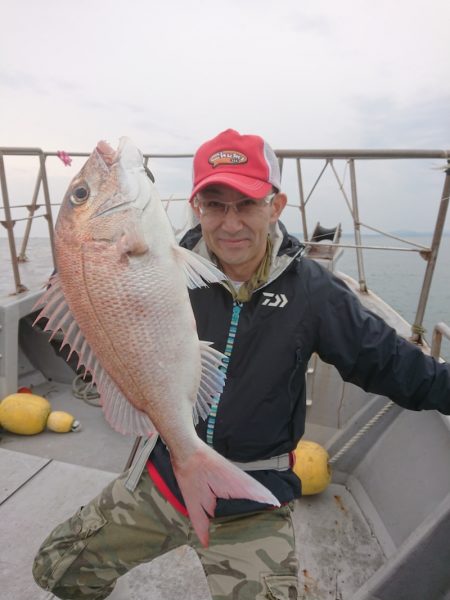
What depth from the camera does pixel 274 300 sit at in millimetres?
1912

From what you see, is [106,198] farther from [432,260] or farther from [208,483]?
[432,260]

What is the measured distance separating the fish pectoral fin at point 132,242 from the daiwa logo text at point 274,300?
0.62 metres

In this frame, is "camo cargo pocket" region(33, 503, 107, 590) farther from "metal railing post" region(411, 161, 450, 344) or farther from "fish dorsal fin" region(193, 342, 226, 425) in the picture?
"metal railing post" region(411, 161, 450, 344)

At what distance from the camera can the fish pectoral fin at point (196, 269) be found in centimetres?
150

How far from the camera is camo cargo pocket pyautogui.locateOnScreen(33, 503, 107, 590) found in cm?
193

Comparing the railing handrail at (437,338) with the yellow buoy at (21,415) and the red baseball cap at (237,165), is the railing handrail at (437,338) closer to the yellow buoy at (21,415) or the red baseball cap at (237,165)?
the red baseball cap at (237,165)

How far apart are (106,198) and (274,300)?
2.67 feet

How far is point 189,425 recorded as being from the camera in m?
1.60

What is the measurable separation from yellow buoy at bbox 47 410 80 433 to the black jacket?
248 cm

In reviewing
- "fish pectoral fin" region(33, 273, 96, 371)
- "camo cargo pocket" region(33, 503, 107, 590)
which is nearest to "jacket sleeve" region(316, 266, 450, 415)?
"fish pectoral fin" region(33, 273, 96, 371)

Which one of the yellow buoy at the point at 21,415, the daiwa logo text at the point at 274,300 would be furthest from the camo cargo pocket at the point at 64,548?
the yellow buoy at the point at 21,415

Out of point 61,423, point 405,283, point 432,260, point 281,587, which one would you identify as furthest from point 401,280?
point 281,587

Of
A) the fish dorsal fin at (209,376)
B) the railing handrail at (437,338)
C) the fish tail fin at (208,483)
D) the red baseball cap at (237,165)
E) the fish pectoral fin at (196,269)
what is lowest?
the fish tail fin at (208,483)

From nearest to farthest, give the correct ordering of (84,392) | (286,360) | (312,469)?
(286,360)
(312,469)
(84,392)
